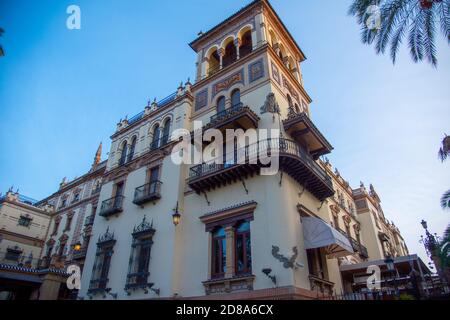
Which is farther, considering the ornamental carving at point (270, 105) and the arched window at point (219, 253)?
the ornamental carving at point (270, 105)

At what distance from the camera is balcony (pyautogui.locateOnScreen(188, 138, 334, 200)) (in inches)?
598

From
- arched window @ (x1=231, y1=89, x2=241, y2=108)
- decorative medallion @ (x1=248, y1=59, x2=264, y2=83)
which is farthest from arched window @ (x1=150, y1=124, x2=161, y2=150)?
decorative medallion @ (x1=248, y1=59, x2=264, y2=83)

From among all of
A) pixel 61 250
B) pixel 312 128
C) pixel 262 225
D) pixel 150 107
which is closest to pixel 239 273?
pixel 262 225

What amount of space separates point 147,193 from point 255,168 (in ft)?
26.6

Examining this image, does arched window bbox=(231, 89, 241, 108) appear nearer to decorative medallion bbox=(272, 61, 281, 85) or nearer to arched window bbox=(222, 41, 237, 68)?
decorative medallion bbox=(272, 61, 281, 85)

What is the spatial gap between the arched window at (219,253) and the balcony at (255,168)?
2615 millimetres

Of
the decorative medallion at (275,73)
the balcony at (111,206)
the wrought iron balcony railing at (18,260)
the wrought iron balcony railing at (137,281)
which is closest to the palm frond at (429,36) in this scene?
the decorative medallion at (275,73)

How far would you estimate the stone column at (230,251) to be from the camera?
14.3m

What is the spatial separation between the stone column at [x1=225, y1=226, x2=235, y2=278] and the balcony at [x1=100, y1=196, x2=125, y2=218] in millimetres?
9226

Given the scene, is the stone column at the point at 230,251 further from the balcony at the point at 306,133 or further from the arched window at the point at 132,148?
the arched window at the point at 132,148

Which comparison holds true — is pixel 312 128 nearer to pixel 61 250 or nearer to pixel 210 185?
pixel 210 185

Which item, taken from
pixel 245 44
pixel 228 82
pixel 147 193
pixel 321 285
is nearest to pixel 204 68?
pixel 245 44
